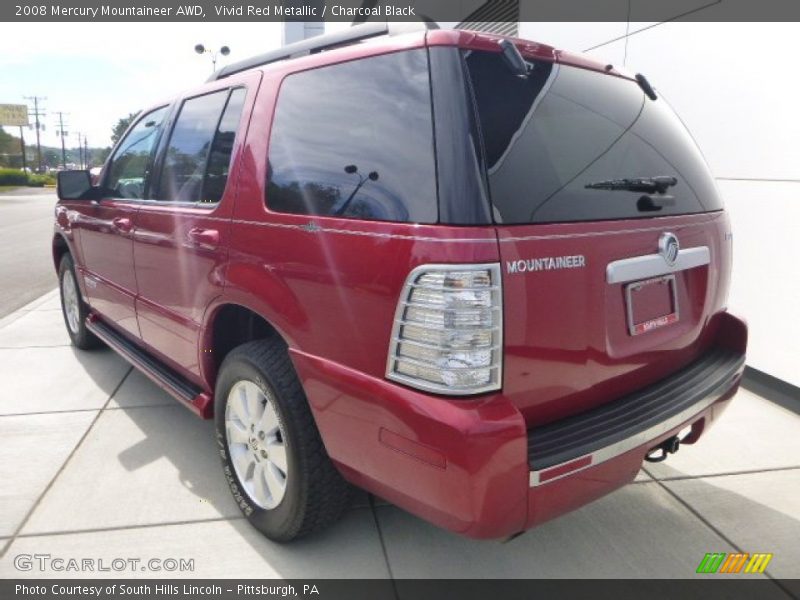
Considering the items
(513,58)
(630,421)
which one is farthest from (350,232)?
(630,421)

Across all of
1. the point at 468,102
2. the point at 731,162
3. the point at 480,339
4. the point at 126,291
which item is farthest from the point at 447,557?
the point at 731,162

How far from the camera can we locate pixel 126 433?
3680 millimetres

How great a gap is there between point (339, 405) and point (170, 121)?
7.40ft

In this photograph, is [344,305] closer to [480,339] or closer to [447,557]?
[480,339]

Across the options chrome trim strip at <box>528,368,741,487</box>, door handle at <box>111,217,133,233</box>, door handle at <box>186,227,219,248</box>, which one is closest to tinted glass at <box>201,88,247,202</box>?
door handle at <box>186,227,219,248</box>

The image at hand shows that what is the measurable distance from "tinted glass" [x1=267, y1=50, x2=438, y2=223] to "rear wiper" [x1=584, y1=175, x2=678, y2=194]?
64cm

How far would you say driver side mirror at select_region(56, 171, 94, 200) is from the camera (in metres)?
4.12

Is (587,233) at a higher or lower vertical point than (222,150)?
lower

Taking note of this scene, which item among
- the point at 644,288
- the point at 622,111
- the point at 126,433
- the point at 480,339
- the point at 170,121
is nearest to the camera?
the point at 480,339

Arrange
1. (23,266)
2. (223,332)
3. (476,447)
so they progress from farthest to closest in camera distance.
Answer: (23,266)
(223,332)
(476,447)

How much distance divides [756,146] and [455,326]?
3922 millimetres

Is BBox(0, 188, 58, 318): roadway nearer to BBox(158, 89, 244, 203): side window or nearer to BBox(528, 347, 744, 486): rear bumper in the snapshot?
BBox(158, 89, 244, 203): side window

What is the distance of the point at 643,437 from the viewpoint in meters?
2.10
